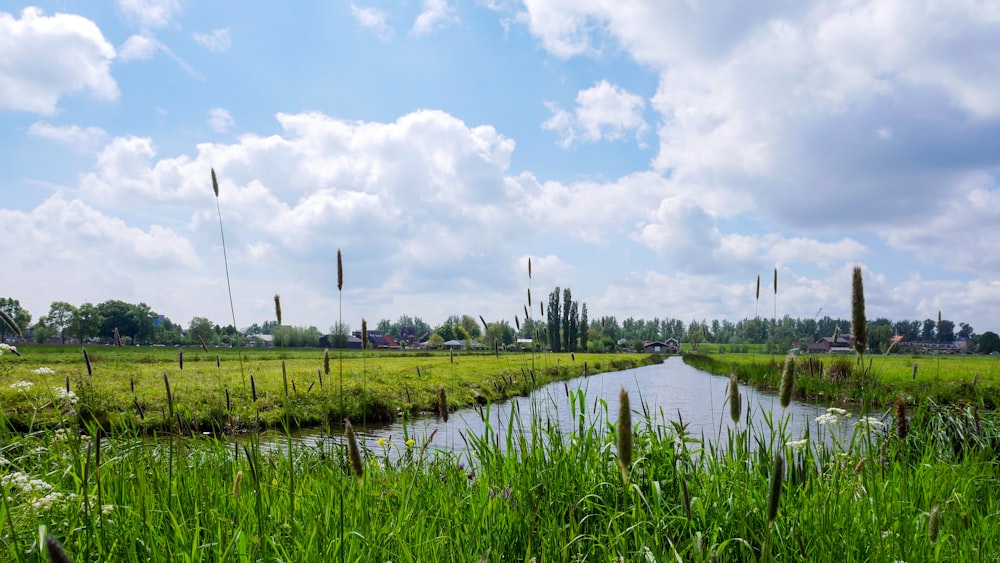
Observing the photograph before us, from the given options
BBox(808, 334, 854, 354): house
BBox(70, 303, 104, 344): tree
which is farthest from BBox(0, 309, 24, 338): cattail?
BBox(70, 303, 104, 344): tree

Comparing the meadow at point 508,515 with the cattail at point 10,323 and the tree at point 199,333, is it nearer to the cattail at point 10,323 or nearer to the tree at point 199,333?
the cattail at point 10,323

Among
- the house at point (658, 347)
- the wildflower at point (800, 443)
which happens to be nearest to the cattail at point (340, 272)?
the wildflower at point (800, 443)

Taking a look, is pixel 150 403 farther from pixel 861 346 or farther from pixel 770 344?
pixel 861 346

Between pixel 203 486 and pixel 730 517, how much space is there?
138 inches

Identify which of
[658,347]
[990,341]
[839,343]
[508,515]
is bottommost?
[658,347]

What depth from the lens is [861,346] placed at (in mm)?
2662

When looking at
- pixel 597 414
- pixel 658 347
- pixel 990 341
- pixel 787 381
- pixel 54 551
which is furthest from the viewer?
pixel 658 347

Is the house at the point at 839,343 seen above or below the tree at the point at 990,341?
above

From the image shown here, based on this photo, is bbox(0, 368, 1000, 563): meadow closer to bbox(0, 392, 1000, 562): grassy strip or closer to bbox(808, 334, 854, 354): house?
bbox(0, 392, 1000, 562): grassy strip

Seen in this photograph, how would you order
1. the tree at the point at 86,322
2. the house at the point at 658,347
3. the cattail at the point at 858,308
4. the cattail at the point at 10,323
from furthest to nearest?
the house at the point at 658,347 < the tree at the point at 86,322 < the cattail at the point at 10,323 < the cattail at the point at 858,308

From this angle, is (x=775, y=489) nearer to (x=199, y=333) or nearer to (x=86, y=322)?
(x=199, y=333)

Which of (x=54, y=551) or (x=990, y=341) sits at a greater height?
(x=54, y=551)

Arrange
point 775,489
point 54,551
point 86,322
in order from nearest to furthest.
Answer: point 54,551 → point 775,489 → point 86,322

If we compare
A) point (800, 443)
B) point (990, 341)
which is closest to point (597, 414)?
point (800, 443)
